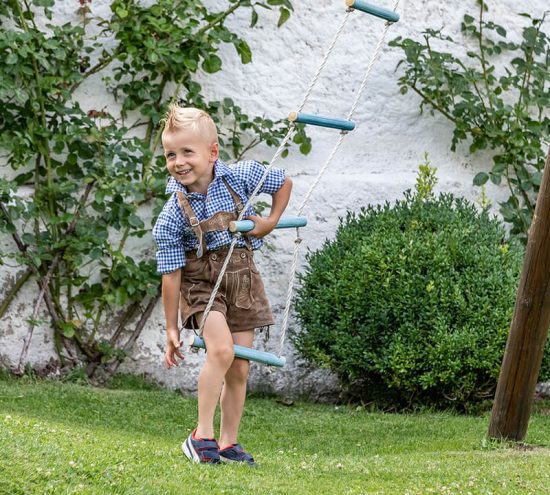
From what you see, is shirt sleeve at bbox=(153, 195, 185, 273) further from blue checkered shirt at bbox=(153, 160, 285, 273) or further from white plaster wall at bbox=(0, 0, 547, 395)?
white plaster wall at bbox=(0, 0, 547, 395)

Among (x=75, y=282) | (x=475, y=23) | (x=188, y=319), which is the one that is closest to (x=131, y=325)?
(x=75, y=282)

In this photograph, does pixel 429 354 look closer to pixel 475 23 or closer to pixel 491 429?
pixel 491 429

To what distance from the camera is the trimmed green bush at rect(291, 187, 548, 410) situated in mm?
5945

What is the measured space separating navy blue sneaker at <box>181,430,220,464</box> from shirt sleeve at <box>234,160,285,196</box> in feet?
3.46

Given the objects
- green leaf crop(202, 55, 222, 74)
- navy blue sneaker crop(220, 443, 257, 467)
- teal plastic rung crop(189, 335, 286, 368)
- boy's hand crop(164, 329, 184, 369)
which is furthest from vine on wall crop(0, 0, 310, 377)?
teal plastic rung crop(189, 335, 286, 368)

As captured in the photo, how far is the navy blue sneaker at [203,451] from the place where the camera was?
13.6 ft

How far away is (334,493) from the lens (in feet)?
12.4

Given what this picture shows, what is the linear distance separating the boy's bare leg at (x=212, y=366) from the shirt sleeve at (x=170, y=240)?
25 cm

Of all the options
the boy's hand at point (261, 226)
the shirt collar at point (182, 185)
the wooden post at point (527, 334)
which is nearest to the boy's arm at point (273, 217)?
the boy's hand at point (261, 226)

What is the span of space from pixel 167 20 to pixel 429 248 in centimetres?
227

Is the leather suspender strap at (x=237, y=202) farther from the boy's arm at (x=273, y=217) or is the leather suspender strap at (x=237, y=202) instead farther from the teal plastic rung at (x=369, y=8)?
the teal plastic rung at (x=369, y=8)

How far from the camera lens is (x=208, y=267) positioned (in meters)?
4.25

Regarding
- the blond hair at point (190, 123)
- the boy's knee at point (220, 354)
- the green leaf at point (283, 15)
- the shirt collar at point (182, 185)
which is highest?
the green leaf at point (283, 15)

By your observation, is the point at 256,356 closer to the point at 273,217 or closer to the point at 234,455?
the point at 234,455
